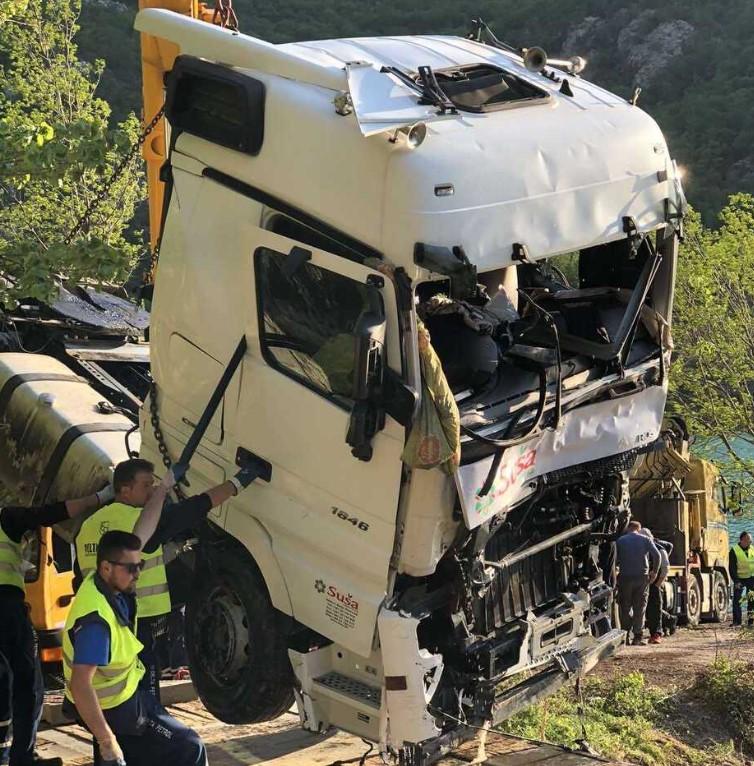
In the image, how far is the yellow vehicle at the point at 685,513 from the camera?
1582 cm

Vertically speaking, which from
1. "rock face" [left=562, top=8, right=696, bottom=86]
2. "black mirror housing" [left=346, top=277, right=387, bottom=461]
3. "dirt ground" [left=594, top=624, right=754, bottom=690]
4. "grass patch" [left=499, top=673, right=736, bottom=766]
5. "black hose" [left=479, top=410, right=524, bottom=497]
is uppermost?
"rock face" [left=562, top=8, right=696, bottom=86]

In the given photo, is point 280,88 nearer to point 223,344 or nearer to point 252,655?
point 223,344

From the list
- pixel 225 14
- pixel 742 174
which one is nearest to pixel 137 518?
pixel 225 14

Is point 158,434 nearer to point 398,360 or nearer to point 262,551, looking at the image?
point 262,551

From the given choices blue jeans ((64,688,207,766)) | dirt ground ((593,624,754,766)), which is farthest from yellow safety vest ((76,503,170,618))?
dirt ground ((593,624,754,766))

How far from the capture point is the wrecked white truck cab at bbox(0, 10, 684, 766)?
16.3 feet

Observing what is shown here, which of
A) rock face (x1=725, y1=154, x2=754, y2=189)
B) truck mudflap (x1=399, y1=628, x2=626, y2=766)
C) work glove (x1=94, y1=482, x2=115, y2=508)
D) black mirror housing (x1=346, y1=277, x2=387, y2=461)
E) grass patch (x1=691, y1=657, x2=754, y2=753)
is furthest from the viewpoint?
rock face (x1=725, y1=154, x2=754, y2=189)

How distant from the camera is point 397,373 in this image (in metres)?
4.88

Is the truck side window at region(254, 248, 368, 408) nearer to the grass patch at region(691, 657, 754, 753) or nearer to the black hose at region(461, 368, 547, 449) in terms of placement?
the black hose at region(461, 368, 547, 449)

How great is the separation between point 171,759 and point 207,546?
143 centimetres

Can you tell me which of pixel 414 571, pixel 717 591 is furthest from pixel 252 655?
pixel 717 591

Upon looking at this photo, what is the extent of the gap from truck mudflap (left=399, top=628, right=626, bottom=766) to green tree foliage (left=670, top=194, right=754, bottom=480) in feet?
43.2

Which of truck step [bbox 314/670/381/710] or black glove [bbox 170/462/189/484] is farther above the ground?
black glove [bbox 170/462/189/484]

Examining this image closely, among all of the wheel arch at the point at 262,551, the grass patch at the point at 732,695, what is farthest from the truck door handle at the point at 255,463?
the grass patch at the point at 732,695
